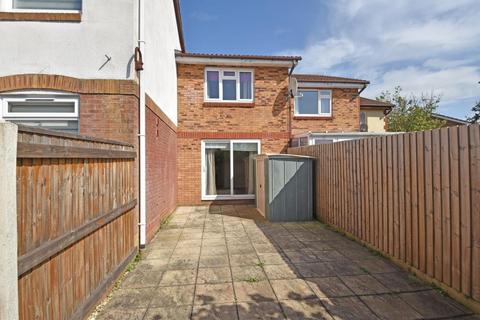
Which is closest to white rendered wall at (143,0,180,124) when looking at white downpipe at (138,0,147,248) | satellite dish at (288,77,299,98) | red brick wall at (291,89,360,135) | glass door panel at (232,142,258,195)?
white downpipe at (138,0,147,248)

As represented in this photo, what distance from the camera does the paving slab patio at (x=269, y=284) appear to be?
9.68 ft

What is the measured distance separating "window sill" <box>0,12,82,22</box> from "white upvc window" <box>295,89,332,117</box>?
8.68 metres

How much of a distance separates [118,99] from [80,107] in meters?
0.64

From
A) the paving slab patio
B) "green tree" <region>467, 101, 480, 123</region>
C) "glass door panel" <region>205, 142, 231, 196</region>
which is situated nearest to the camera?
the paving slab patio

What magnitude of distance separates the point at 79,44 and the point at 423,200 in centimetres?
596

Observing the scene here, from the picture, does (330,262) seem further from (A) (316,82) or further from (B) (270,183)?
(A) (316,82)

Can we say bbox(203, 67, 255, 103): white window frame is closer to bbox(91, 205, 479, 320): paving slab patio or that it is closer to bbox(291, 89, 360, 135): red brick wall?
bbox(291, 89, 360, 135): red brick wall

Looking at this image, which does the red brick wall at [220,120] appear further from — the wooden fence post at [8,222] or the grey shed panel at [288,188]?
the wooden fence post at [8,222]

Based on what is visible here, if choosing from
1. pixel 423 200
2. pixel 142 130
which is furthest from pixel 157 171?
pixel 423 200

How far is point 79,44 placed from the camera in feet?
14.5

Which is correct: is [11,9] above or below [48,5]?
below

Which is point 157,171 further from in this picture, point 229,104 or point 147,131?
point 229,104

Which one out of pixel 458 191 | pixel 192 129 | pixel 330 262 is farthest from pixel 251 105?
pixel 458 191

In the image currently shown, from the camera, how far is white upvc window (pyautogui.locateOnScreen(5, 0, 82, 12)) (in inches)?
174
